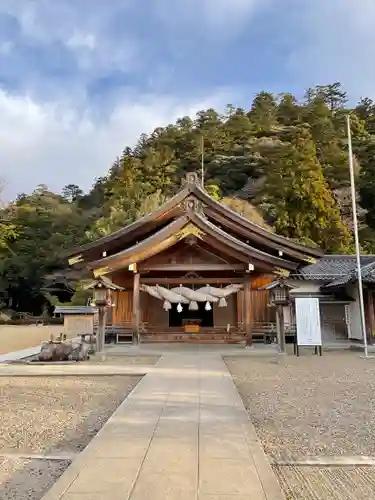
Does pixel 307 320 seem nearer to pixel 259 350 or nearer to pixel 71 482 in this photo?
pixel 259 350

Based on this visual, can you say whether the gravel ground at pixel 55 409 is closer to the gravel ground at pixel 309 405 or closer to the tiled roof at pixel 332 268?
the gravel ground at pixel 309 405

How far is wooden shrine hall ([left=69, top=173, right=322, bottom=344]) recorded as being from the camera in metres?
13.3

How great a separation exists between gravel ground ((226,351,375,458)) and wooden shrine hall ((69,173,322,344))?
4113mm

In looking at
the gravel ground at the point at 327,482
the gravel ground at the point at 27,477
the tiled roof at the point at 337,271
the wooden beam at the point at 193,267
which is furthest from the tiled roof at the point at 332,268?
the gravel ground at the point at 27,477

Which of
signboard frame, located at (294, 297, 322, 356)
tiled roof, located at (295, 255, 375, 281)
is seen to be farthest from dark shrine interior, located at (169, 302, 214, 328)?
signboard frame, located at (294, 297, 322, 356)

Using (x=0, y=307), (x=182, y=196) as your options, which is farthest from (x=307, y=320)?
(x=0, y=307)

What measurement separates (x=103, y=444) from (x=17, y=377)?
5343mm

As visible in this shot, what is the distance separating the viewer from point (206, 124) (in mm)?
55094

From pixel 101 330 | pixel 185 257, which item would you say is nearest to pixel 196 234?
pixel 185 257

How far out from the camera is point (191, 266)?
13.9 metres

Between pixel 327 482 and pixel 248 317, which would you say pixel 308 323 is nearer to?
pixel 248 317

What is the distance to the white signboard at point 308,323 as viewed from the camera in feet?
37.0

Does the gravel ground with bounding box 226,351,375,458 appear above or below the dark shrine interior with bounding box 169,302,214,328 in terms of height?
below

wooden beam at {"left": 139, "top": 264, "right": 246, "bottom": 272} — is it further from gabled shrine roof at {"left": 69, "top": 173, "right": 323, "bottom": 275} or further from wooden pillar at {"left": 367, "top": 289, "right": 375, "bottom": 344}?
wooden pillar at {"left": 367, "top": 289, "right": 375, "bottom": 344}
